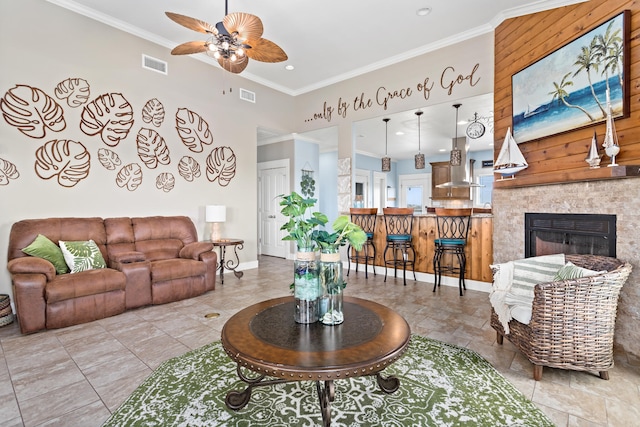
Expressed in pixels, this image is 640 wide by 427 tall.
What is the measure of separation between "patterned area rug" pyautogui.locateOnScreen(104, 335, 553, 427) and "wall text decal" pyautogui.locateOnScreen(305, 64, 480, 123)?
375 cm

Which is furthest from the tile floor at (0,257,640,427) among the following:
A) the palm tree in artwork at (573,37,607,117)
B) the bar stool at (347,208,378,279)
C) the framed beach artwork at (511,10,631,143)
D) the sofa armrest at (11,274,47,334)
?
the palm tree in artwork at (573,37,607,117)

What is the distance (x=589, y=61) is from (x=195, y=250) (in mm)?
4673

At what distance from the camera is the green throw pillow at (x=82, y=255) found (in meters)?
3.32

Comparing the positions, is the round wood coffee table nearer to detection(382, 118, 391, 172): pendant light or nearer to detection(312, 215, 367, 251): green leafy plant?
detection(312, 215, 367, 251): green leafy plant

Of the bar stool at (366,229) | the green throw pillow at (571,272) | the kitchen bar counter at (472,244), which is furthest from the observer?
the bar stool at (366,229)

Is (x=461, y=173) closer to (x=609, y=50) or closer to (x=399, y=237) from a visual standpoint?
(x=399, y=237)

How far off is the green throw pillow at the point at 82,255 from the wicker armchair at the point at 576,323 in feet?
13.7

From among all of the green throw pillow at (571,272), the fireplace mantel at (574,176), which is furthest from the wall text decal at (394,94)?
the green throw pillow at (571,272)

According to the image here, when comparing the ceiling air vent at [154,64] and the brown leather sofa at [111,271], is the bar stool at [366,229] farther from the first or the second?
the ceiling air vent at [154,64]

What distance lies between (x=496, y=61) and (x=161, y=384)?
492 cm

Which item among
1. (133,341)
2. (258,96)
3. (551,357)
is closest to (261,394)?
(133,341)

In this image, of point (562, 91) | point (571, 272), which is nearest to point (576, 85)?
point (562, 91)

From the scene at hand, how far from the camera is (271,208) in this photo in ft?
24.1

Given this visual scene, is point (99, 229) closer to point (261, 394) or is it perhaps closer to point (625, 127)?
point (261, 394)
